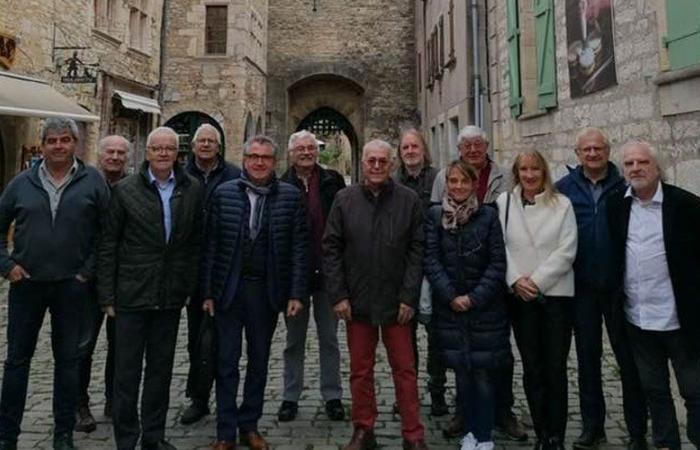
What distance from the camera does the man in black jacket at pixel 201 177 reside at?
14.0ft

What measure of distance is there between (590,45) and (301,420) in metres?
4.56

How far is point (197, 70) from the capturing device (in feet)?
56.2

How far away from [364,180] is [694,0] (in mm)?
2734

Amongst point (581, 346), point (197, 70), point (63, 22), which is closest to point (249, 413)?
point (581, 346)

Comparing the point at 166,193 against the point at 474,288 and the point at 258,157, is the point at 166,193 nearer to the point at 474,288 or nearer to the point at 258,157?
the point at 258,157

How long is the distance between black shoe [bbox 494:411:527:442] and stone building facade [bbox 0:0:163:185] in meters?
8.26

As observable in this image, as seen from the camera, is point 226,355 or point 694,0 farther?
point 694,0

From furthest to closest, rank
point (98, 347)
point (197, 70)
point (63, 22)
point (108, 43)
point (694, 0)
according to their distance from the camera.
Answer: point (197, 70) < point (108, 43) < point (63, 22) < point (98, 347) < point (694, 0)

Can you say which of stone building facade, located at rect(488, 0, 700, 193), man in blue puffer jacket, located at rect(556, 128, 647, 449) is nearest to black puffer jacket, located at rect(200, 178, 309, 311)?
man in blue puffer jacket, located at rect(556, 128, 647, 449)

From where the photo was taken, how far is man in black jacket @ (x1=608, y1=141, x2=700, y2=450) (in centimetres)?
326

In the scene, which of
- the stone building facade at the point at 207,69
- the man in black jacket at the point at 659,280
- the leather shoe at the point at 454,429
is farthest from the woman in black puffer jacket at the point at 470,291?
the stone building facade at the point at 207,69

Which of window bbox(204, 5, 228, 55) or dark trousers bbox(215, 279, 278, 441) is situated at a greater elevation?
window bbox(204, 5, 228, 55)

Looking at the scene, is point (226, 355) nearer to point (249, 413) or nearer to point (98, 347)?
point (249, 413)

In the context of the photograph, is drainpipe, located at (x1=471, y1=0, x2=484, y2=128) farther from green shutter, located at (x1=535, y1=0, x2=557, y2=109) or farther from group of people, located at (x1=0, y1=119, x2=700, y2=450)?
group of people, located at (x1=0, y1=119, x2=700, y2=450)
